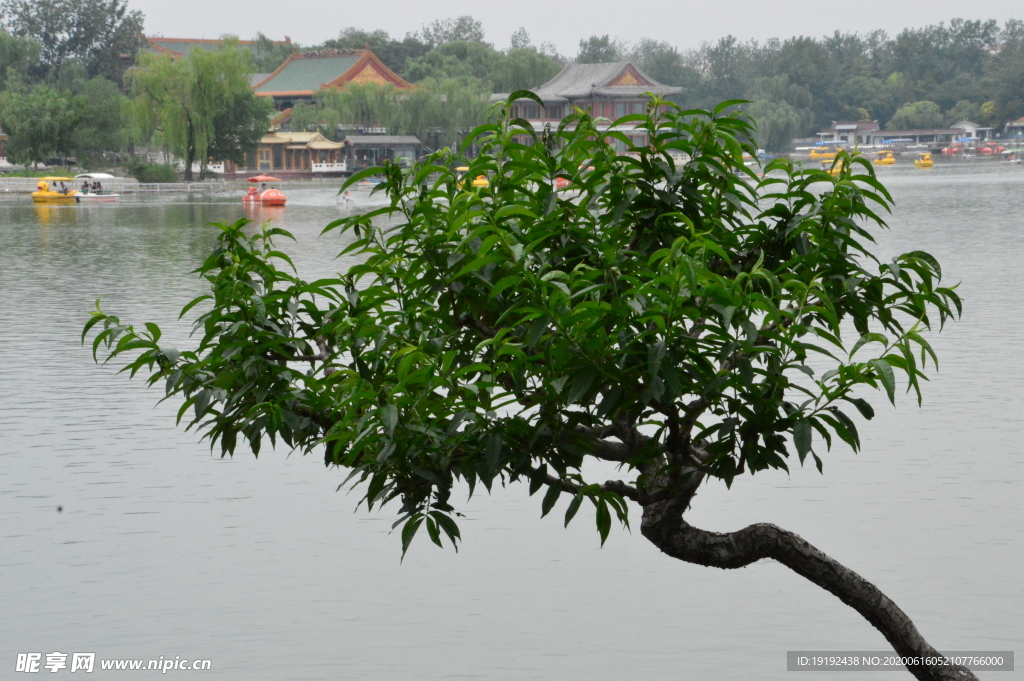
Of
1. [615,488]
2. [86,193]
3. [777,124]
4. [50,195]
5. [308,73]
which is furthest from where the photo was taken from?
[777,124]

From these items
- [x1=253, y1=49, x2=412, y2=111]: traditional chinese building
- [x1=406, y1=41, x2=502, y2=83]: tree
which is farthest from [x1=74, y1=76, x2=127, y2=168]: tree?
[x1=406, y1=41, x2=502, y2=83]: tree

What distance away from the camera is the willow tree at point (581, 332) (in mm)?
1829

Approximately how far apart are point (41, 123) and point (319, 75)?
1950 cm

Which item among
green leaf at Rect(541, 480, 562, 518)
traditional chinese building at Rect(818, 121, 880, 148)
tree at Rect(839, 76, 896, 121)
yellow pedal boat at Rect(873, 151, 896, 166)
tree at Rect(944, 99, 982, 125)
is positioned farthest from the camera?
tree at Rect(839, 76, 896, 121)

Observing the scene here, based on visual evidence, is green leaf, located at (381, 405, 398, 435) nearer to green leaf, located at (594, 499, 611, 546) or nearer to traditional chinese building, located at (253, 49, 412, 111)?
green leaf, located at (594, 499, 611, 546)

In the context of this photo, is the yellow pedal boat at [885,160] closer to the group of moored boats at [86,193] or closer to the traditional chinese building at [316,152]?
the traditional chinese building at [316,152]

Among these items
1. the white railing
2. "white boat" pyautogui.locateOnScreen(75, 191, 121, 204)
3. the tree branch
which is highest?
the tree branch

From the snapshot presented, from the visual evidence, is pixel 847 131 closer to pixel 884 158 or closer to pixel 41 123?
pixel 884 158

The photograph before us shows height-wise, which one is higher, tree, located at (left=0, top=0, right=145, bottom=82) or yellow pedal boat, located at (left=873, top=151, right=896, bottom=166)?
tree, located at (left=0, top=0, right=145, bottom=82)

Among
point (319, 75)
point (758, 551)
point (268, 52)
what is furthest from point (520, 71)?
point (758, 551)

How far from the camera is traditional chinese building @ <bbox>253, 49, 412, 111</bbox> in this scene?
5606cm

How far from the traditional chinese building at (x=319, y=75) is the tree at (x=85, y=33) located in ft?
21.8

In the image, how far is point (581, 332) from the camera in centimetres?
180

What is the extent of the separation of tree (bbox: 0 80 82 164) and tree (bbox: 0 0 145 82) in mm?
18449
